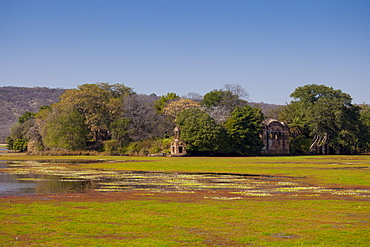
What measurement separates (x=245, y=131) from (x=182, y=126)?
12.6m

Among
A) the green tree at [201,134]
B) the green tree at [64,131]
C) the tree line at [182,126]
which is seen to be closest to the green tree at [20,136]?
the tree line at [182,126]

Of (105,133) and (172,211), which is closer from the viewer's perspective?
(172,211)

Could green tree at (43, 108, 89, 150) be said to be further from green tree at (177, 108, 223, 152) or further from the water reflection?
the water reflection

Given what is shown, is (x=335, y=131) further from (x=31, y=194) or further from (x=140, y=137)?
(x=31, y=194)

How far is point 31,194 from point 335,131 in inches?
3399

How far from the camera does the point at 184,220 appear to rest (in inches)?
664

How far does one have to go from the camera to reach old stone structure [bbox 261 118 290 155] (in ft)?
324

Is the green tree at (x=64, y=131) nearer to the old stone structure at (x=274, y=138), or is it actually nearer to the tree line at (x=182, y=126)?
the tree line at (x=182, y=126)

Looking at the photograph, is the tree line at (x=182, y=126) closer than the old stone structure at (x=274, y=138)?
Yes

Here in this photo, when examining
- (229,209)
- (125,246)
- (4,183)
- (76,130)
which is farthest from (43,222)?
(76,130)

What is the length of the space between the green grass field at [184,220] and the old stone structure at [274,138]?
7468 cm

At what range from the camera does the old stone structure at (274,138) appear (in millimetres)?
98875

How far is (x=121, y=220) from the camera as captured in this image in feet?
55.3

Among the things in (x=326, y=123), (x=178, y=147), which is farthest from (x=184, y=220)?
(x=326, y=123)
